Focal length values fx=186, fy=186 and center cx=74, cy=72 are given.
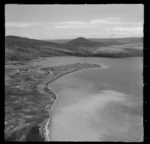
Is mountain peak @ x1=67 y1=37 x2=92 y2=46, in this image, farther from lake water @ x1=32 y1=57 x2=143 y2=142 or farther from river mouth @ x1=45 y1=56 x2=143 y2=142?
river mouth @ x1=45 y1=56 x2=143 y2=142

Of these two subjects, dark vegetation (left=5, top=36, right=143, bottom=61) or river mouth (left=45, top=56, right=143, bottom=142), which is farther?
dark vegetation (left=5, top=36, right=143, bottom=61)

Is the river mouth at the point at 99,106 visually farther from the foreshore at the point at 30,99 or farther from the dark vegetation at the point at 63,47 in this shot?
the dark vegetation at the point at 63,47

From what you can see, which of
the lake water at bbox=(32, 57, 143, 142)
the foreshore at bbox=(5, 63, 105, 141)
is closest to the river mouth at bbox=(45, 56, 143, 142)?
the lake water at bbox=(32, 57, 143, 142)

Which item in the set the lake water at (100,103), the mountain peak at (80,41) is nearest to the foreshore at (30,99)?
the lake water at (100,103)

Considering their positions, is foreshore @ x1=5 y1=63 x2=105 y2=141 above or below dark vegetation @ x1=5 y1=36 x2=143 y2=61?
below

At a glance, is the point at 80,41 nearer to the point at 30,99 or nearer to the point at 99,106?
the point at 99,106
